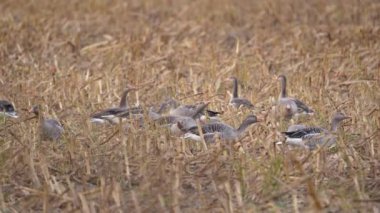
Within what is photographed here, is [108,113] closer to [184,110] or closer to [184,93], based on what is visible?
[184,110]

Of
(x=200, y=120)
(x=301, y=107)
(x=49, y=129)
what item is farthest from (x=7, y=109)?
(x=301, y=107)

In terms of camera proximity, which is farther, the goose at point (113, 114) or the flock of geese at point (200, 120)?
the goose at point (113, 114)

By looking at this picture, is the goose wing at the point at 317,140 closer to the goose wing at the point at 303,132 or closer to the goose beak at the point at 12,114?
the goose wing at the point at 303,132

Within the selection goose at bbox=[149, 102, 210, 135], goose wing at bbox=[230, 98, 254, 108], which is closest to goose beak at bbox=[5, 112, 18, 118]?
goose at bbox=[149, 102, 210, 135]

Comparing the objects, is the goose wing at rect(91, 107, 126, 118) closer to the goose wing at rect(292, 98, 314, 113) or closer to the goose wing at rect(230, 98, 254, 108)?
the goose wing at rect(230, 98, 254, 108)

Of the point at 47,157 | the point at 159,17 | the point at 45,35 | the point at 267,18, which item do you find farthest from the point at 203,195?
the point at 159,17

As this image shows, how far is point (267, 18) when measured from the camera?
17.2m

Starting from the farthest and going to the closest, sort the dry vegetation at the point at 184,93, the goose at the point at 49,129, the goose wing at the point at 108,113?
the goose wing at the point at 108,113 < the goose at the point at 49,129 < the dry vegetation at the point at 184,93

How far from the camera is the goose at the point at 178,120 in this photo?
338 inches

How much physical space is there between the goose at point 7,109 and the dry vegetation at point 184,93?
0.44ft

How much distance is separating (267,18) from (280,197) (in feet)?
36.0

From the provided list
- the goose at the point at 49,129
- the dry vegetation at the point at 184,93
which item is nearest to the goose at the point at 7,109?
the dry vegetation at the point at 184,93

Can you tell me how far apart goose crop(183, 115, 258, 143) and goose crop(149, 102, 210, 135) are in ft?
0.50

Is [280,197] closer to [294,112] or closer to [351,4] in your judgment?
[294,112]
